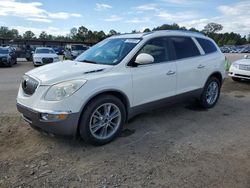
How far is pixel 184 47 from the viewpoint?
5.59 metres

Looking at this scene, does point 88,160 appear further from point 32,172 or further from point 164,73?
point 164,73

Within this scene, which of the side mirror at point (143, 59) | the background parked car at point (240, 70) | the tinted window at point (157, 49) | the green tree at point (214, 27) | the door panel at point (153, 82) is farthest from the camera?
the green tree at point (214, 27)

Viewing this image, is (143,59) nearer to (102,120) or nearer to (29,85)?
(102,120)

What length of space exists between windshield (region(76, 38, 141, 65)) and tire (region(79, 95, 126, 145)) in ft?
2.40

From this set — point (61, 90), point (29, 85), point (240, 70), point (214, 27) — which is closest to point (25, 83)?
point (29, 85)

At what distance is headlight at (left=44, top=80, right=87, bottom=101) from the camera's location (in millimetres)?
3797

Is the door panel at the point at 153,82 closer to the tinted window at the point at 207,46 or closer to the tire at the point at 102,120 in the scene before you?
the tire at the point at 102,120

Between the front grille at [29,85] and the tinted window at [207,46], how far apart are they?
381 cm

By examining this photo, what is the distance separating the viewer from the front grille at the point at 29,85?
4039 millimetres

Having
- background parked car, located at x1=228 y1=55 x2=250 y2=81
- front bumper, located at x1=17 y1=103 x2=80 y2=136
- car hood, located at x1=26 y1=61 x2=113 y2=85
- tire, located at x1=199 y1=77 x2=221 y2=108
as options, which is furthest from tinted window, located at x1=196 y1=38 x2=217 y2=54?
background parked car, located at x1=228 y1=55 x2=250 y2=81

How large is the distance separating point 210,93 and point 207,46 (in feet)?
3.73

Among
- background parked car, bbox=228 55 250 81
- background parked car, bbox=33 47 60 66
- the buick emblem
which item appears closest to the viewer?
the buick emblem

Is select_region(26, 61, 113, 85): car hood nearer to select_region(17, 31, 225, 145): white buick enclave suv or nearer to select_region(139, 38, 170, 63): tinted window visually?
select_region(17, 31, 225, 145): white buick enclave suv

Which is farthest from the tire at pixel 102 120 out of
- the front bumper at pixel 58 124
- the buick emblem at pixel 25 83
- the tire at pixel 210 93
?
the tire at pixel 210 93
